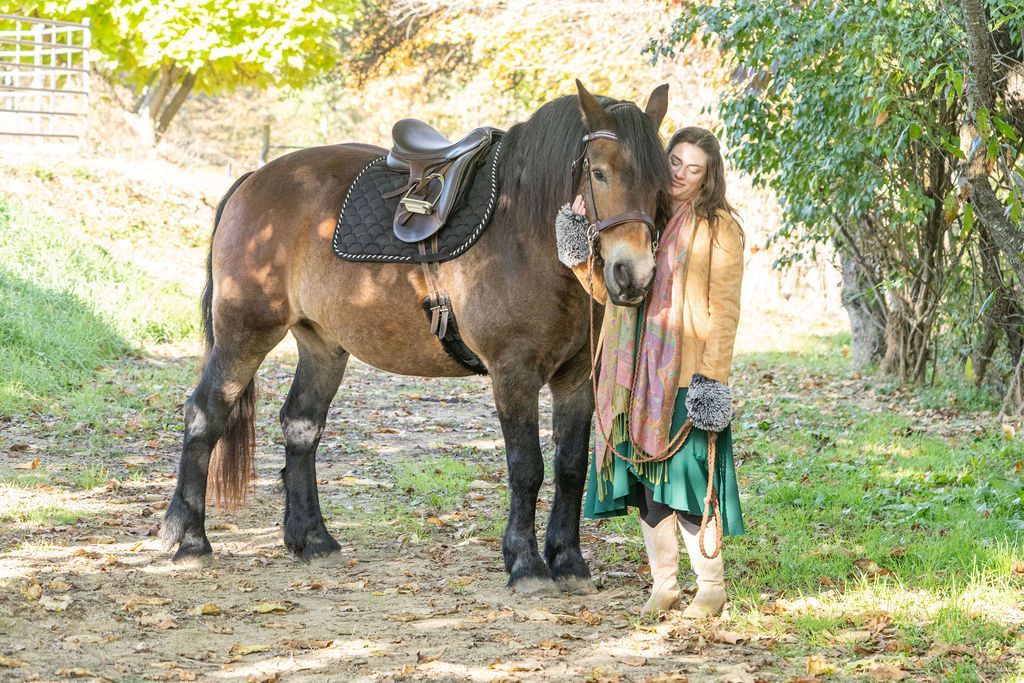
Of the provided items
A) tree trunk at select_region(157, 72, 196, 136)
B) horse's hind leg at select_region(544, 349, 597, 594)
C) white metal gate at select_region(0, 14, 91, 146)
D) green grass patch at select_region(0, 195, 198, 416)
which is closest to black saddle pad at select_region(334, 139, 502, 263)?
horse's hind leg at select_region(544, 349, 597, 594)

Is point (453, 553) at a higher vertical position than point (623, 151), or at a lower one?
lower

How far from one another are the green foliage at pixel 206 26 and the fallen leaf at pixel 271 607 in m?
14.0

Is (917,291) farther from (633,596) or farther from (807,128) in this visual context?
(633,596)

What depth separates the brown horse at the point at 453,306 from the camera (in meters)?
4.07

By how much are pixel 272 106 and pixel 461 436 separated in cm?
3067

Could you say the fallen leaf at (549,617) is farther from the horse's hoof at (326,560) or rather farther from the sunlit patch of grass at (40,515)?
the sunlit patch of grass at (40,515)

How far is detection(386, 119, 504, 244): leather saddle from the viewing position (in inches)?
184

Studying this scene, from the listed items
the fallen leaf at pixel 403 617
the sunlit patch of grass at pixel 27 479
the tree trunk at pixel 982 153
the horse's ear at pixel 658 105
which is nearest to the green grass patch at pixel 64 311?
the sunlit patch of grass at pixel 27 479

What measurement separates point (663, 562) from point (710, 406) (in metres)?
0.73

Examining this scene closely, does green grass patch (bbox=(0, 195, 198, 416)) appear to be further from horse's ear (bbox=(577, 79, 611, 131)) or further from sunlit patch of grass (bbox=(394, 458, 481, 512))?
horse's ear (bbox=(577, 79, 611, 131))

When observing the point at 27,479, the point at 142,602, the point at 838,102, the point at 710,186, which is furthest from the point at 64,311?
the point at 710,186

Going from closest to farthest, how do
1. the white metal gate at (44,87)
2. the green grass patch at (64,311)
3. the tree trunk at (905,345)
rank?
1. the green grass patch at (64,311)
2. the tree trunk at (905,345)
3. the white metal gate at (44,87)

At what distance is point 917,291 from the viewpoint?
9.74m

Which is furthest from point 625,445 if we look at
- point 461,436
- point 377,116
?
point 377,116
